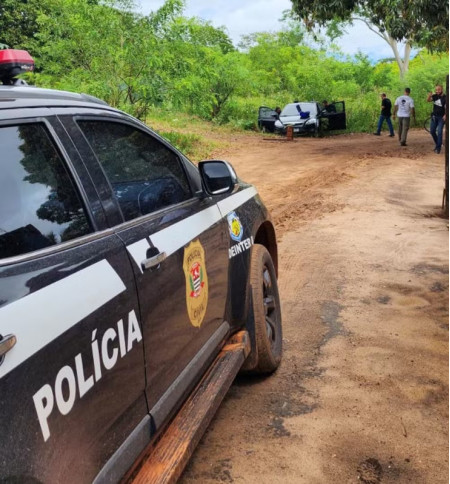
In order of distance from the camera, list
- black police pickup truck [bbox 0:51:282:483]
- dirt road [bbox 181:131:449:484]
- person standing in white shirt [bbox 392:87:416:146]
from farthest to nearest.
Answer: person standing in white shirt [bbox 392:87:416:146], dirt road [bbox 181:131:449:484], black police pickup truck [bbox 0:51:282:483]

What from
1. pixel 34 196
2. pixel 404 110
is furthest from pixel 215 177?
pixel 404 110

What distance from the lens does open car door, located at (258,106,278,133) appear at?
24.9 m

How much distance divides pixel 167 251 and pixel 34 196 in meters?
0.64

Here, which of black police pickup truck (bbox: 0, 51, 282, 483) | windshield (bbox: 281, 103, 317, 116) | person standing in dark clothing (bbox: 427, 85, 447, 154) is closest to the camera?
black police pickup truck (bbox: 0, 51, 282, 483)

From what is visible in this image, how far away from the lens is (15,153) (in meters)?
1.73

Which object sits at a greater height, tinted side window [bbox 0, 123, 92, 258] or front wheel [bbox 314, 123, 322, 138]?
tinted side window [bbox 0, 123, 92, 258]

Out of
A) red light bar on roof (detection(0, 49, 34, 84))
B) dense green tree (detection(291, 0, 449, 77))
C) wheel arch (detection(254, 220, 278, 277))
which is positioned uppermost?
dense green tree (detection(291, 0, 449, 77))

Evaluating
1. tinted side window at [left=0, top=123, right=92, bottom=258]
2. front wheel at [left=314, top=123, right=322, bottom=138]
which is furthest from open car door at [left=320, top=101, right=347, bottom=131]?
tinted side window at [left=0, top=123, right=92, bottom=258]

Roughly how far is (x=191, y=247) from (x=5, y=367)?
1.30m

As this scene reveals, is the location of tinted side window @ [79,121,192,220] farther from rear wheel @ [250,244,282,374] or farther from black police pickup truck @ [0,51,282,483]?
rear wheel @ [250,244,282,374]

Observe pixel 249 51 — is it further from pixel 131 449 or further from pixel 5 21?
pixel 131 449

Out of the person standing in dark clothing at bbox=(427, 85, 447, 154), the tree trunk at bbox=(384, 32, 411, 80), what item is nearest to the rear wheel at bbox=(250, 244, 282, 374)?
the person standing in dark clothing at bbox=(427, 85, 447, 154)

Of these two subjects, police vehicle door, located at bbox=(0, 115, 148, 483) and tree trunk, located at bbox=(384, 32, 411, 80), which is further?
tree trunk, located at bbox=(384, 32, 411, 80)

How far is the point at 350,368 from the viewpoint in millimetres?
3916
